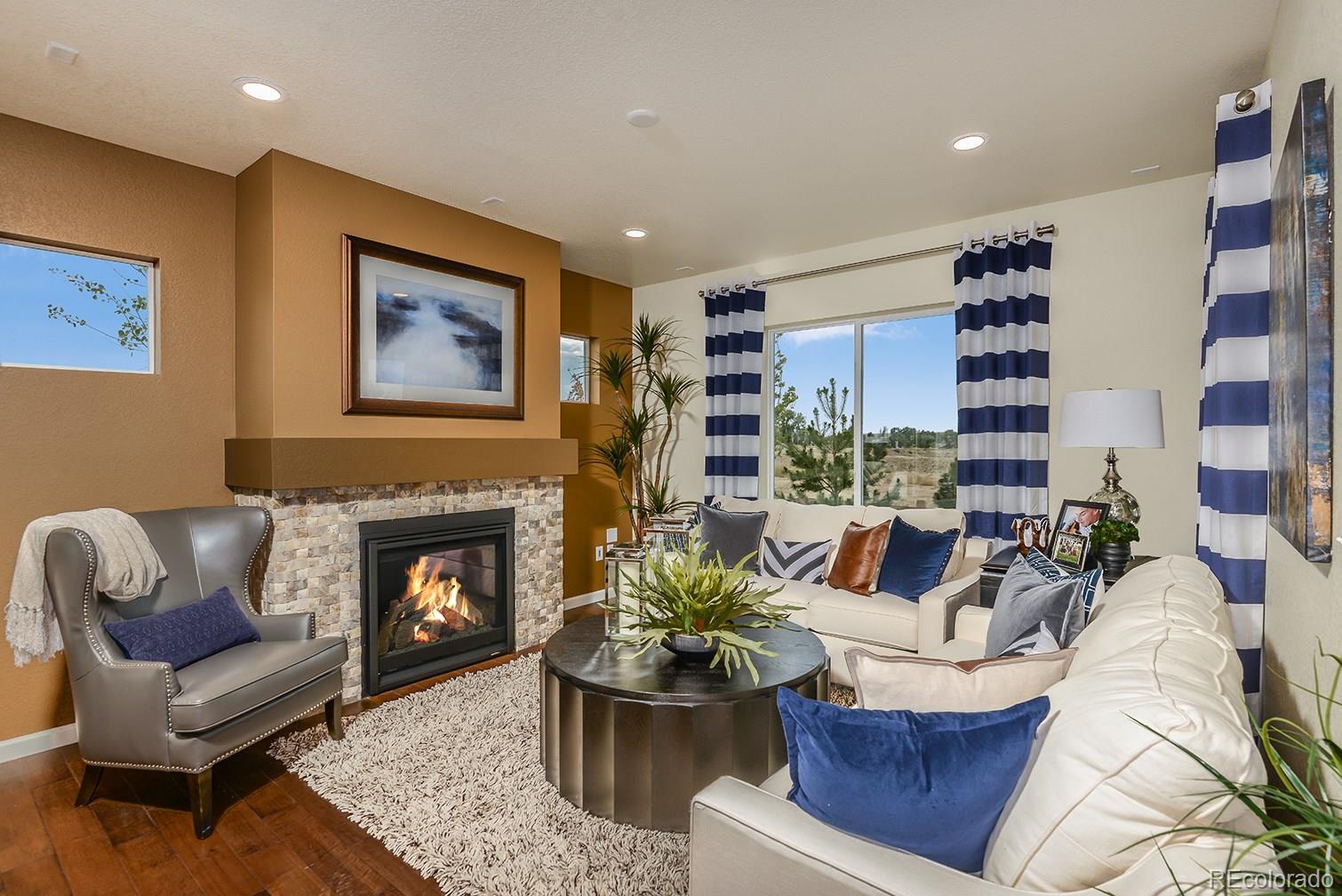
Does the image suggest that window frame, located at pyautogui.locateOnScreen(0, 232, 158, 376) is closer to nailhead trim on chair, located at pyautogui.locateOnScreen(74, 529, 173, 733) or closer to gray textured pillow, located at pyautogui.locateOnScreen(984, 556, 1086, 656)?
nailhead trim on chair, located at pyautogui.locateOnScreen(74, 529, 173, 733)

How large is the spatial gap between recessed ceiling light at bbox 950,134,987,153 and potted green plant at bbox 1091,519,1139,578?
178 centimetres

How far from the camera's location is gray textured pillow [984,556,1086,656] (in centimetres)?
A: 183

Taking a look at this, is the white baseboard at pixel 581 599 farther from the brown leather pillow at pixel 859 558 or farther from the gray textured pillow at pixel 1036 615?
the gray textured pillow at pixel 1036 615

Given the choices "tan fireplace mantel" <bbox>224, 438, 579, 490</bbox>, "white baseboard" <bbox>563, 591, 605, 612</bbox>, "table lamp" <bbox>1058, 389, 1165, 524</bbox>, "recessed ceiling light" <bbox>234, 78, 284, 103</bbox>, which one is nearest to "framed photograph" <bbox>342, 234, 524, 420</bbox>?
"tan fireplace mantel" <bbox>224, 438, 579, 490</bbox>

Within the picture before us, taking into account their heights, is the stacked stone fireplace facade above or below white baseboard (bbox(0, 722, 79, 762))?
above

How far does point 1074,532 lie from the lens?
3.00 metres

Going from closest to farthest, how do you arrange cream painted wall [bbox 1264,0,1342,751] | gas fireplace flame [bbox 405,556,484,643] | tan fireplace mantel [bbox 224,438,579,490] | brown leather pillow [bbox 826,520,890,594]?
1. cream painted wall [bbox 1264,0,1342,751]
2. tan fireplace mantel [bbox 224,438,579,490]
3. brown leather pillow [bbox 826,520,890,594]
4. gas fireplace flame [bbox 405,556,484,643]

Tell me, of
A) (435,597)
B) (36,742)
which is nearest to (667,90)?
(435,597)

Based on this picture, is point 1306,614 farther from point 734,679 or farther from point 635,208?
point 635,208

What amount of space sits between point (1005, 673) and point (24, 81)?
12.5 ft

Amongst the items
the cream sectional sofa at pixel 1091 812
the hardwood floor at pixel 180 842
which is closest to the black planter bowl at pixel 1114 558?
the cream sectional sofa at pixel 1091 812

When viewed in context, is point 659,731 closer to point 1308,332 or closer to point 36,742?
point 1308,332

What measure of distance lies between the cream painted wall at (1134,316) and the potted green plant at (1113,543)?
0.72 meters

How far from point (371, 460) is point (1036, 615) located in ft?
9.80
